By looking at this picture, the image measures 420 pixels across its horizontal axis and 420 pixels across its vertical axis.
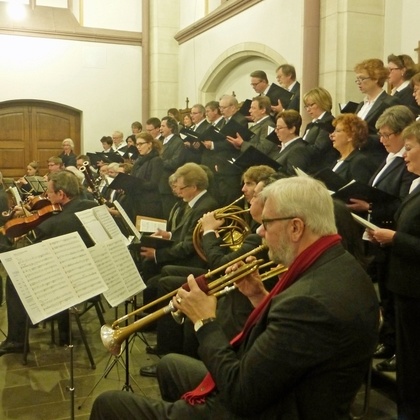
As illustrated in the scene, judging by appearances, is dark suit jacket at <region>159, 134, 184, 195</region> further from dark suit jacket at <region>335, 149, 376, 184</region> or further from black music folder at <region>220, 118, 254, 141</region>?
dark suit jacket at <region>335, 149, 376, 184</region>

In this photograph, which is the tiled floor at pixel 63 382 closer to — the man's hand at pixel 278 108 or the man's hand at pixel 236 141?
the man's hand at pixel 236 141

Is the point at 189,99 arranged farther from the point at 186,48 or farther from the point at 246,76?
the point at 246,76

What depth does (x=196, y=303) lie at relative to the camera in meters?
2.12

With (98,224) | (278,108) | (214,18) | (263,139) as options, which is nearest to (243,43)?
(214,18)

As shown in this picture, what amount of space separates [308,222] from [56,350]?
328cm

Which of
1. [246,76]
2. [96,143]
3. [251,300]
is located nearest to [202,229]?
[251,300]

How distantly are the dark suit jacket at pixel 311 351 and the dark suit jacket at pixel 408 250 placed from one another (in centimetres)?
115

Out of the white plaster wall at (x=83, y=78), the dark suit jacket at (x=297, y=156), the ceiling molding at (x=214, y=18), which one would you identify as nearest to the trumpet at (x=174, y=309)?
the dark suit jacket at (x=297, y=156)

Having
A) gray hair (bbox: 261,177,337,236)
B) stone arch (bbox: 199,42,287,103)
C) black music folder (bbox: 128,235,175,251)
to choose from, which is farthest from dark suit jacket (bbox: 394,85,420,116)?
stone arch (bbox: 199,42,287,103)

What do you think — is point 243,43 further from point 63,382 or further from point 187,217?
point 63,382

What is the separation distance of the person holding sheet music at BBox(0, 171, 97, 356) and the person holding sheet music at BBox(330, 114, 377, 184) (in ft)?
7.04

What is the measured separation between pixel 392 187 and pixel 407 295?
991mm

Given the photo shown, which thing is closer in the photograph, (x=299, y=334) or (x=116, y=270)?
(x=299, y=334)

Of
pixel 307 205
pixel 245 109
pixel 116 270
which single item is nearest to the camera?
pixel 307 205
